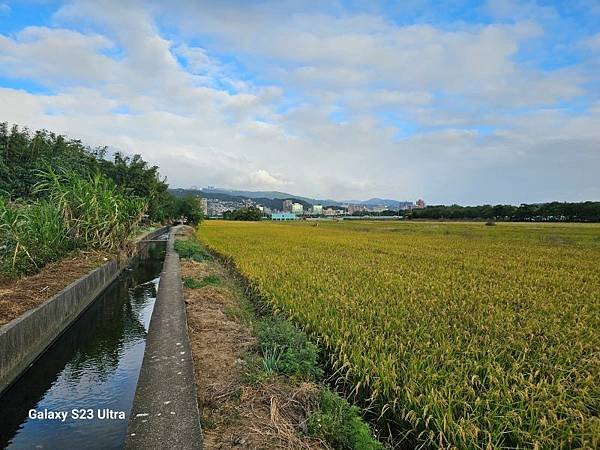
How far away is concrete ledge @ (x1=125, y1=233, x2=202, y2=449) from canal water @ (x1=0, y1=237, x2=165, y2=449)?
46 centimetres

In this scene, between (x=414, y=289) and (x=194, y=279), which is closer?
(x=414, y=289)

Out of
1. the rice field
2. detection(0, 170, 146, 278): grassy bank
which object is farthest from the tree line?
the rice field

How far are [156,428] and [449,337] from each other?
12.4ft

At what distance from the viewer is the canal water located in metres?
3.84

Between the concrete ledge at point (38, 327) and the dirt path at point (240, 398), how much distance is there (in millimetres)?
2137

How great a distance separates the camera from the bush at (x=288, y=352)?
14.1 ft

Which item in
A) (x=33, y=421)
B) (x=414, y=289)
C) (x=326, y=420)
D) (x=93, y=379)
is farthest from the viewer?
(x=414, y=289)

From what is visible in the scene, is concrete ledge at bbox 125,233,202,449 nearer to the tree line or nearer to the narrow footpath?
the narrow footpath

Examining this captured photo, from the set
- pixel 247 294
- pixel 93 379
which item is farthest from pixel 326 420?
pixel 247 294

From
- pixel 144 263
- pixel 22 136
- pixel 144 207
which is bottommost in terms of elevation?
pixel 144 263

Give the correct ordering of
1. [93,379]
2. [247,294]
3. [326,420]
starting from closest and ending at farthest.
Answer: [326,420]
[93,379]
[247,294]

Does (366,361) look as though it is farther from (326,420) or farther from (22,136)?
(22,136)

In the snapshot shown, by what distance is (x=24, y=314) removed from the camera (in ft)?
17.6

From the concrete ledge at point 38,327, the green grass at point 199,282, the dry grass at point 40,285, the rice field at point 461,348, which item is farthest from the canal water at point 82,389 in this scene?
the rice field at point 461,348
